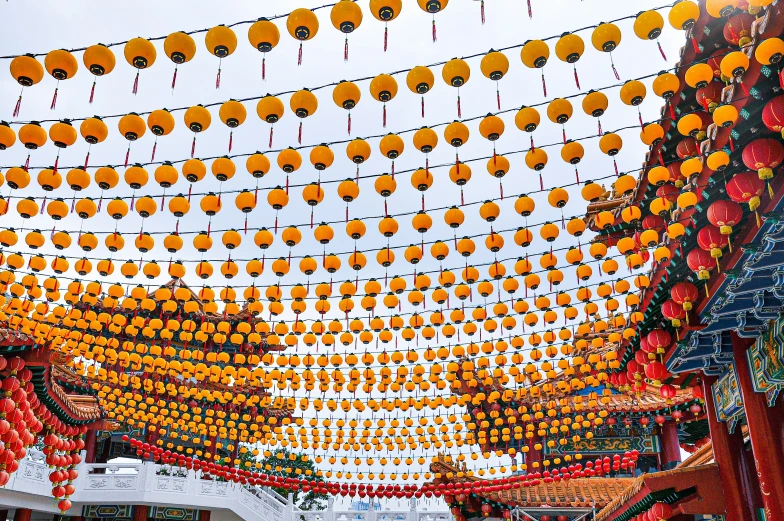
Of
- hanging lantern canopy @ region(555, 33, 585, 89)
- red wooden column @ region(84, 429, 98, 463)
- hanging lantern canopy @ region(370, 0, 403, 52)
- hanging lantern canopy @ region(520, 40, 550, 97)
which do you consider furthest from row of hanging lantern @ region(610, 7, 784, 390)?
red wooden column @ region(84, 429, 98, 463)

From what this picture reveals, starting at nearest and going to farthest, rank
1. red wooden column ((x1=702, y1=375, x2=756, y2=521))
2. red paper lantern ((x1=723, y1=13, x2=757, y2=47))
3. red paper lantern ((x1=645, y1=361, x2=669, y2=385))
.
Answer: red paper lantern ((x1=723, y1=13, x2=757, y2=47))
red wooden column ((x1=702, y1=375, x2=756, y2=521))
red paper lantern ((x1=645, y1=361, x2=669, y2=385))

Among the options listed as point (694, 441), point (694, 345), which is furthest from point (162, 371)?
point (694, 441)

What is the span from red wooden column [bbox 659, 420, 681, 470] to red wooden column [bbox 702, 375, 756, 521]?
374 inches

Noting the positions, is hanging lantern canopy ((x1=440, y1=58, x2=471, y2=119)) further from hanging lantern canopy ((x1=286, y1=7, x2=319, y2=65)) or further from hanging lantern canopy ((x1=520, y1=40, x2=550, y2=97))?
hanging lantern canopy ((x1=286, y1=7, x2=319, y2=65))

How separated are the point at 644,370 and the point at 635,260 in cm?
153

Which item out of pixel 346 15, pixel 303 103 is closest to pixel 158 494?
pixel 303 103

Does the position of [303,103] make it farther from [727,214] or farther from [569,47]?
[727,214]

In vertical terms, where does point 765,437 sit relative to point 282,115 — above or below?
below

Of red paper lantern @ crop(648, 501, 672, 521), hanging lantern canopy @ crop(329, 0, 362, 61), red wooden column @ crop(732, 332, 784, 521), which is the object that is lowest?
red paper lantern @ crop(648, 501, 672, 521)

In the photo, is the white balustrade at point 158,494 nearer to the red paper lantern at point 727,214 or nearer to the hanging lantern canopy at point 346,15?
the hanging lantern canopy at point 346,15

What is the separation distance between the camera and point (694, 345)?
765 cm

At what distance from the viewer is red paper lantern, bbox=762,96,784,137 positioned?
15.2 feet

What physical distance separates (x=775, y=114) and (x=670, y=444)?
14979 millimetres

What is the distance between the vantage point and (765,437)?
6.96m
